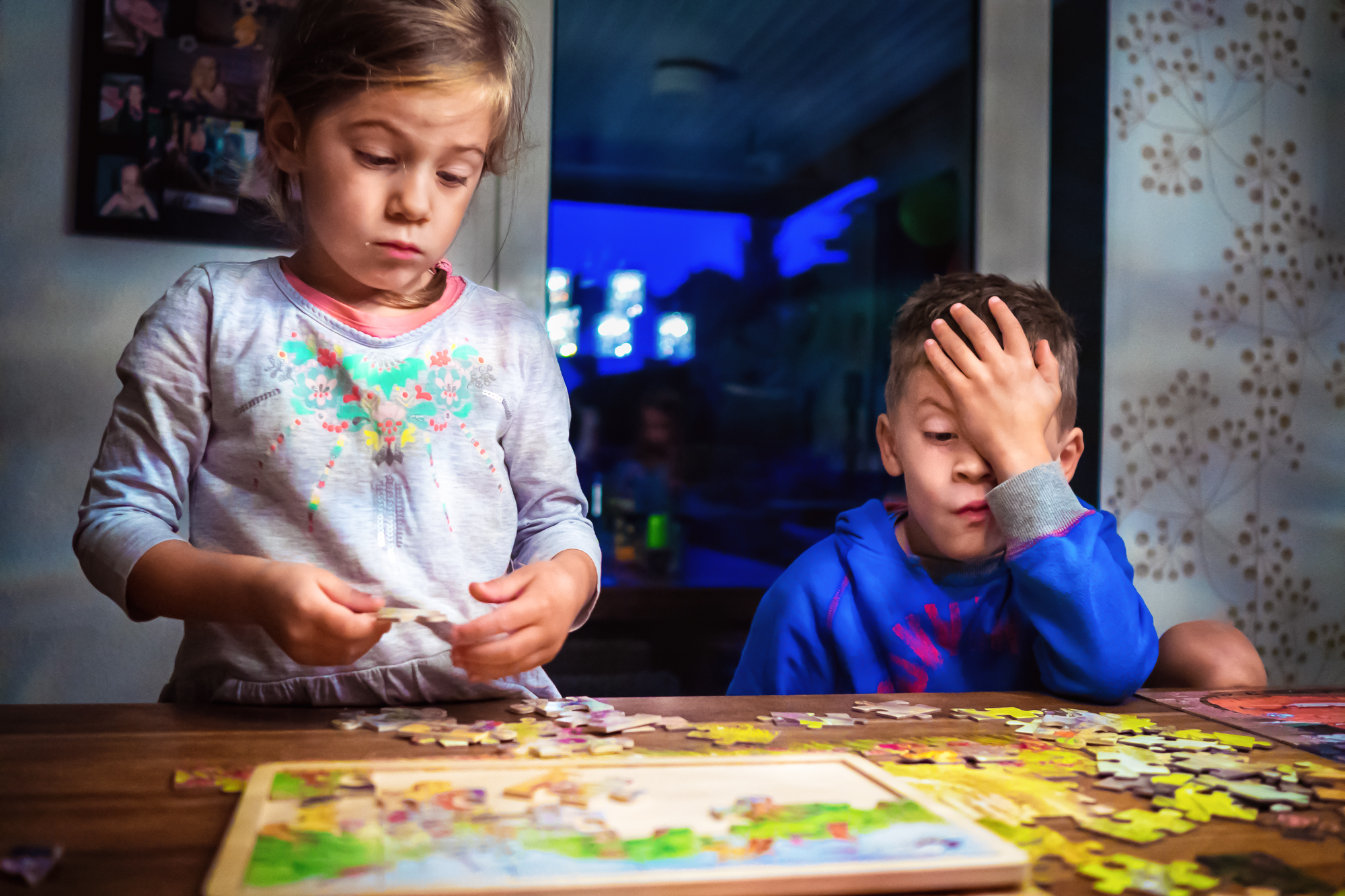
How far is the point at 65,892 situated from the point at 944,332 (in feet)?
3.21

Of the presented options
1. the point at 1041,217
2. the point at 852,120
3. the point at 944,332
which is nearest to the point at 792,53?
the point at 852,120

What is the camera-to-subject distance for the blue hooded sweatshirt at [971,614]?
982 mm

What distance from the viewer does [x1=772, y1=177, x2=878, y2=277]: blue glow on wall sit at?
220 centimetres

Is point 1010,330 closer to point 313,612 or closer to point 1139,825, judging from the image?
point 1139,825

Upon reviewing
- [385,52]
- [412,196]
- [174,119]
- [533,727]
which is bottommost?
[533,727]

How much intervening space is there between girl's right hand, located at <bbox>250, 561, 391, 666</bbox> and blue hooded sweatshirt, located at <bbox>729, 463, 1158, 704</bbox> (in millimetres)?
585

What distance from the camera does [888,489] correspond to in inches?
90.3

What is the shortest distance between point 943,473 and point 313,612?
0.72m

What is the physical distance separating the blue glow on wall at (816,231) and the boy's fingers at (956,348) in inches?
42.6

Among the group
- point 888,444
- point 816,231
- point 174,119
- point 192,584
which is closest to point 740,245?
point 816,231

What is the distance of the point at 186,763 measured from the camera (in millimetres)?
645

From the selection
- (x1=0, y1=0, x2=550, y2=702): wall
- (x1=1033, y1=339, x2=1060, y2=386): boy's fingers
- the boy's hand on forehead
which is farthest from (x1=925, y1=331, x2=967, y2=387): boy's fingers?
(x1=0, y1=0, x2=550, y2=702): wall

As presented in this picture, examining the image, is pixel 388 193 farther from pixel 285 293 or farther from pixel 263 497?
pixel 263 497

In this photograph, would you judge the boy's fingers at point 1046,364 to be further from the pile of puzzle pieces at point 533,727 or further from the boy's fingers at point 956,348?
the pile of puzzle pieces at point 533,727
